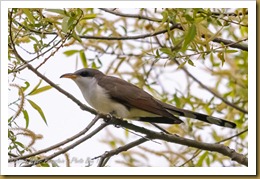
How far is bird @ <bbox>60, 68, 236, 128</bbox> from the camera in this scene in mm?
3723

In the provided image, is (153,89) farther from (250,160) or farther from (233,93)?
(250,160)

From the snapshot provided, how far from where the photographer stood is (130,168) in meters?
3.40

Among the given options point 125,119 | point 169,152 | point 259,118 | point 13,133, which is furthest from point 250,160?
point 13,133

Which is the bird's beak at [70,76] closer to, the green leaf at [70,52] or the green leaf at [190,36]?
the green leaf at [70,52]

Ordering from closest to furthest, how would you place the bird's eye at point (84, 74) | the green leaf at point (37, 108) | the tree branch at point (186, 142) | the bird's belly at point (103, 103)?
1. the green leaf at point (37, 108)
2. the tree branch at point (186, 142)
3. the bird's belly at point (103, 103)
4. the bird's eye at point (84, 74)

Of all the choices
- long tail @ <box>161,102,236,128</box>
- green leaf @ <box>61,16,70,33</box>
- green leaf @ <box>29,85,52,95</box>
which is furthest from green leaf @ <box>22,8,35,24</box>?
long tail @ <box>161,102,236,128</box>

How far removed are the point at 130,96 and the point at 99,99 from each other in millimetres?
176

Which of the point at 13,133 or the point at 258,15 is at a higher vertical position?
the point at 258,15

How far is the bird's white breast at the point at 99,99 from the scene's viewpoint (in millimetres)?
3707

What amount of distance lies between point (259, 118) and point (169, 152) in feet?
1.60

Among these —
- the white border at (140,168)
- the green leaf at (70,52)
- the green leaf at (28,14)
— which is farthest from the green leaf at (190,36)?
the green leaf at (70,52)

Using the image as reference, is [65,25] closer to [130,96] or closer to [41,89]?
[41,89]

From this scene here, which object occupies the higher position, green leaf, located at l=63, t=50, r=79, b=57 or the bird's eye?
green leaf, located at l=63, t=50, r=79, b=57

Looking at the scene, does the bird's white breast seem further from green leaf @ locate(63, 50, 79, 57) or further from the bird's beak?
green leaf @ locate(63, 50, 79, 57)
